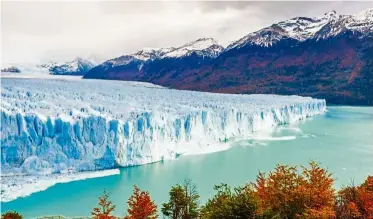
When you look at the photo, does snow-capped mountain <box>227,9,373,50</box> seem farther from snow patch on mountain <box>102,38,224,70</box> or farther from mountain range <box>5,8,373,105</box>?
snow patch on mountain <box>102,38,224,70</box>

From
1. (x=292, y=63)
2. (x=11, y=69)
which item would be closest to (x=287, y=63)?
(x=292, y=63)

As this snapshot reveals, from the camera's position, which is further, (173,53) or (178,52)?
(173,53)

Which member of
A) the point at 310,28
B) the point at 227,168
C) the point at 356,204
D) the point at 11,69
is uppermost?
the point at 310,28

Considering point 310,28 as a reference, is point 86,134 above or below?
below

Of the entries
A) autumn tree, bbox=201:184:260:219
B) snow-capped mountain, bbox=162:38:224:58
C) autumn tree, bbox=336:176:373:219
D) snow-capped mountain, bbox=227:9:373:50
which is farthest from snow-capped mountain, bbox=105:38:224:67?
autumn tree, bbox=201:184:260:219

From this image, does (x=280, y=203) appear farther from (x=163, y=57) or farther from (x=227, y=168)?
(x=163, y=57)

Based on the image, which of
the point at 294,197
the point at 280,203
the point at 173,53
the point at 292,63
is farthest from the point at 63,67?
the point at 294,197

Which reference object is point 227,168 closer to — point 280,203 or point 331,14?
point 280,203

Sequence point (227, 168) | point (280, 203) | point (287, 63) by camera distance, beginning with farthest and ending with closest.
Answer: point (287, 63)
point (227, 168)
point (280, 203)

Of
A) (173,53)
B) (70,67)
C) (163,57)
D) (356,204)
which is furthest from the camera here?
(70,67)
